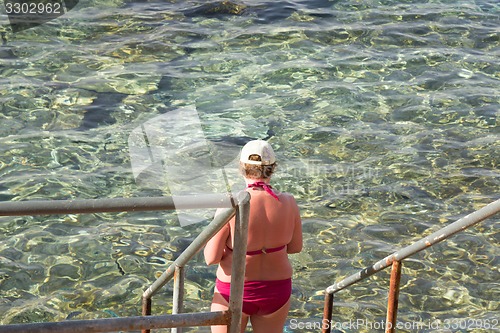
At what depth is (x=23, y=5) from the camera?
46.2 feet

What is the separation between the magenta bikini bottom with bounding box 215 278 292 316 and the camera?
14.6ft

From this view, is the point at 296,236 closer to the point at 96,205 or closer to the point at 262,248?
the point at 262,248

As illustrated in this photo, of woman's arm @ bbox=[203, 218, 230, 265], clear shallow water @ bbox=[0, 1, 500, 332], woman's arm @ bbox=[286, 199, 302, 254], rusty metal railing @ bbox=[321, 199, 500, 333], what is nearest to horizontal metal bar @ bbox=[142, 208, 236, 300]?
woman's arm @ bbox=[203, 218, 230, 265]

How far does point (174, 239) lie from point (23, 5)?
25.6 feet

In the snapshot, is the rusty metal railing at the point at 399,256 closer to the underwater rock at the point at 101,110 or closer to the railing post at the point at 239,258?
the railing post at the point at 239,258

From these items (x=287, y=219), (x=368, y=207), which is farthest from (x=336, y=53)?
(x=287, y=219)

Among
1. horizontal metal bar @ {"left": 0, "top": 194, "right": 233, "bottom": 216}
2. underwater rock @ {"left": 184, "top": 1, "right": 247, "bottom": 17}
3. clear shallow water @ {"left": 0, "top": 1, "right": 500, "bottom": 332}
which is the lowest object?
clear shallow water @ {"left": 0, "top": 1, "right": 500, "bottom": 332}

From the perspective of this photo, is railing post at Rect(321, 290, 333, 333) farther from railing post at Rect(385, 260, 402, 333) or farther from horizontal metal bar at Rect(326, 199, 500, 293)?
railing post at Rect(385, 260, 402, 333)

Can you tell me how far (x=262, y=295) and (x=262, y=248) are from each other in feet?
0.89

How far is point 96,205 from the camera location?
250cm

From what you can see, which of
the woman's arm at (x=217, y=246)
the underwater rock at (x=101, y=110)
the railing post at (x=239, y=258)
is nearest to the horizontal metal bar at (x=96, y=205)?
the railing post at (x=239, y=258)

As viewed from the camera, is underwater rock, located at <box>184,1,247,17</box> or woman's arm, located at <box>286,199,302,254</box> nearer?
woman's arm, located at <box>286,199,302,254</box>

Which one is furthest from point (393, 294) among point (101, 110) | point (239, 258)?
point (101, 110)

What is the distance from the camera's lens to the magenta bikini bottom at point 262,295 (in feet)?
14.6
